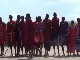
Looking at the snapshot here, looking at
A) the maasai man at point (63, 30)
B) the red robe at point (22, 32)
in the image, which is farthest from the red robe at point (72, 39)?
the red robe at point (22, 32)

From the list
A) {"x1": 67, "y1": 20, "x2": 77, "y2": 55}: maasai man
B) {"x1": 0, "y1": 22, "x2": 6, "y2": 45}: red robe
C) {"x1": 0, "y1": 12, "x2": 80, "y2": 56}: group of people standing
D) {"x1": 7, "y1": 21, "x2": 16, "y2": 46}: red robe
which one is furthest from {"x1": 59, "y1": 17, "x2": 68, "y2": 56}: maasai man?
{"x1": 0, "y1": 22, "x2": 6, "y2": 45}: red robe

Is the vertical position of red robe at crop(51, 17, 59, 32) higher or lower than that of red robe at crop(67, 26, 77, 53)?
higher

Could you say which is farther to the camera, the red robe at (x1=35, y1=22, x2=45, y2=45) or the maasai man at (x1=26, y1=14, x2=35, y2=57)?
the red robe at (x1=35, y1=22, x2=45, y2=45)

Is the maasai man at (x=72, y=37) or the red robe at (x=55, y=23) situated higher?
the red robe at (x=55, y=23)

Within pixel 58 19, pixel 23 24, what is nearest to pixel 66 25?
pixel 58 19

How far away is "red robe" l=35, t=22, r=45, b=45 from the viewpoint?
2184 centimetres

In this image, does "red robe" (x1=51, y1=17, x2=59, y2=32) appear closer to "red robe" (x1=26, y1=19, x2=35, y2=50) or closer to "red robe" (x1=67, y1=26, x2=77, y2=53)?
"red robe" (x1=67, y1=26, x2=77, y2=53)

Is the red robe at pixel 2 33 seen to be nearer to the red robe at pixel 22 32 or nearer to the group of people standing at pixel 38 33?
the group of people standing at pixel 38 33

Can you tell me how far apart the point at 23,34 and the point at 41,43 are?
123cm

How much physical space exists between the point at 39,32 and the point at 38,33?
0.08 metres

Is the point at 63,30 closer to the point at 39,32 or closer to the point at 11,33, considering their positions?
the point at 39,32

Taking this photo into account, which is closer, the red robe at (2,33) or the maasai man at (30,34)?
the maasai man at (30,34)

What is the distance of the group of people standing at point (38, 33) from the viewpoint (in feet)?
71.3

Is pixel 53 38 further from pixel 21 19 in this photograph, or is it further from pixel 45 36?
pixel 21 19
